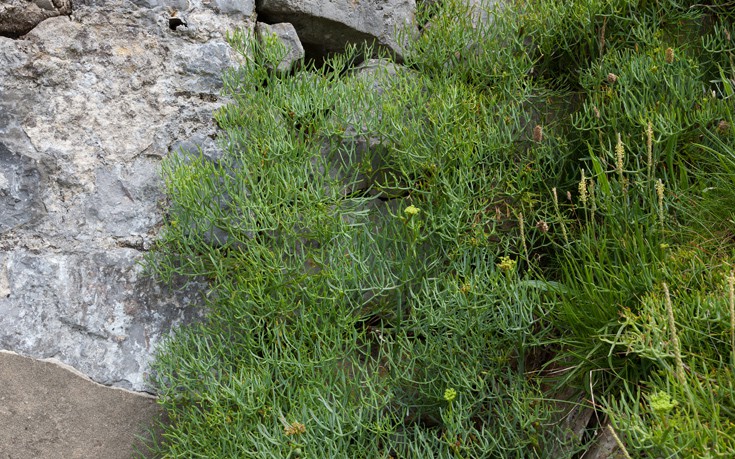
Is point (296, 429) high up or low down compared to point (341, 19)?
down

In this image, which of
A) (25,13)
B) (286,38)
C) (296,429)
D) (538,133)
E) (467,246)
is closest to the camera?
(296,429)

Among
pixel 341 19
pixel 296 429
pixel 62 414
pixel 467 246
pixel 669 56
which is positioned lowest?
pixel 62 414

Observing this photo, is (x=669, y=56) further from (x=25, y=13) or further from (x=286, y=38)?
(x=25, y=13)

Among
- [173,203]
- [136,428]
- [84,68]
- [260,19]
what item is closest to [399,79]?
[260,19]

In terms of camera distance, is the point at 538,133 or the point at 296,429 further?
the point at 538,133

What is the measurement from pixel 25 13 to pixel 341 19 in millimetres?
1356

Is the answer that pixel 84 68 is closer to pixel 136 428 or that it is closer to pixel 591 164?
pixel 136 428

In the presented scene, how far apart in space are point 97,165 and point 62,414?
96 centimetres

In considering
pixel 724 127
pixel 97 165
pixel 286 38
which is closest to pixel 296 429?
pixel 97 165

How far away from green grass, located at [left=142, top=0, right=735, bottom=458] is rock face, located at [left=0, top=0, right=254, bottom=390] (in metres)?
0.13

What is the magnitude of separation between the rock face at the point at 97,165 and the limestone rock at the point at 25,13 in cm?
5

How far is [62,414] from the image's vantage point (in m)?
2.60

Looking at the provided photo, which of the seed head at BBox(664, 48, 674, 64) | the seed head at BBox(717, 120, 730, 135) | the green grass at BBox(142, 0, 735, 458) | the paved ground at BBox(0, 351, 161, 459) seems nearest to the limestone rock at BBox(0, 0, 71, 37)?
the green grass at BBox(142, 0, 735, 458)

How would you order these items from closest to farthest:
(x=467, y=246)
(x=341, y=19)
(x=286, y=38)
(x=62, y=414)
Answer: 1. (x=62, y=414)
2. (x=467, y=246)
3. (x=286, y=38)
4. (x=341, y=19)
